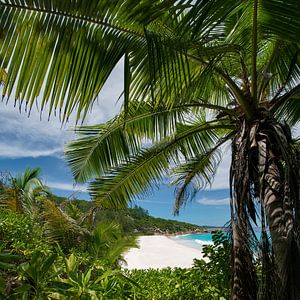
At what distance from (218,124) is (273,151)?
1.35m

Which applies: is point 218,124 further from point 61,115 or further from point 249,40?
point 61,115

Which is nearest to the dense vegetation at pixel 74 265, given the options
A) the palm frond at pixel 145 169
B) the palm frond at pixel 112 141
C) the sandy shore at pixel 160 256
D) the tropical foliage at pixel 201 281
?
the tropical foliage at pixel 201 281

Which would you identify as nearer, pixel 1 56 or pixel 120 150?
pixel 1 56

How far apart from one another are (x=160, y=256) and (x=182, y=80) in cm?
2372

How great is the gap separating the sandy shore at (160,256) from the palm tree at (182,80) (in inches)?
665

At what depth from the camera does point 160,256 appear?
2559cm

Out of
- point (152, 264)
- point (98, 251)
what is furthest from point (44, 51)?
point (152, 264)

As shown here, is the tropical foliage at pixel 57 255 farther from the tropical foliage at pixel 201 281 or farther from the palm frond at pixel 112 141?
the palm frond at pixel 112 141


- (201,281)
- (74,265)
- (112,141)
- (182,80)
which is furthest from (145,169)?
(74,265)

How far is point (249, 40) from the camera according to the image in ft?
10.9

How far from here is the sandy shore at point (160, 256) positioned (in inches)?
878

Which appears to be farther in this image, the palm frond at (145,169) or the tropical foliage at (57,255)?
the palm frond at (145,169)

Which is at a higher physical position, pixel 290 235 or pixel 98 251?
pixel 98 251

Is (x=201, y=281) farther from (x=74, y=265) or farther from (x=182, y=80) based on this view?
(x=182, y=80)
